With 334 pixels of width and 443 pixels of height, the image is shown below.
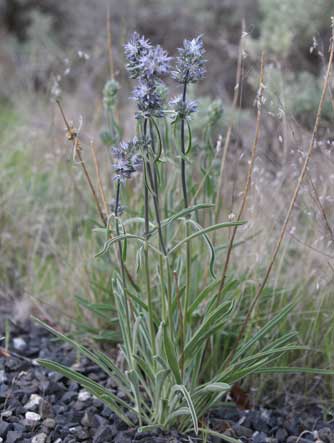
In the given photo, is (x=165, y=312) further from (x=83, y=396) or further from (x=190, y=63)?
(x=190, y=63)

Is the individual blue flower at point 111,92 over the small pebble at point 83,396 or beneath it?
over

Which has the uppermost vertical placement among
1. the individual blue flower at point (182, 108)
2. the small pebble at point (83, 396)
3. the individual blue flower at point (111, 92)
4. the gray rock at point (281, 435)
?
the individual blue flower at point (182, 108)

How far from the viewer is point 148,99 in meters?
1.69

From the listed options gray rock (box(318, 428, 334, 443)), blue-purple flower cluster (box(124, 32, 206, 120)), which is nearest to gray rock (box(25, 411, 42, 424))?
gray rock (box(318, 428, 334, 443))

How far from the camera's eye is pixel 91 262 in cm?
300

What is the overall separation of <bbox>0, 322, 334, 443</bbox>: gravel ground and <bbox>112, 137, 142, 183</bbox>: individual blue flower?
0.85m

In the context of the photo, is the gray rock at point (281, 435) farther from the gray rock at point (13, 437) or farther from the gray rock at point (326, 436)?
the gray rock at point (13, 437)

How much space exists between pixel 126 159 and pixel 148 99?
0.20 meters

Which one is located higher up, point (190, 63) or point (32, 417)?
point (190, 63)

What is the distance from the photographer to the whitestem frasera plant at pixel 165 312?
69.1 inches

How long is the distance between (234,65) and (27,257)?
4101 mm

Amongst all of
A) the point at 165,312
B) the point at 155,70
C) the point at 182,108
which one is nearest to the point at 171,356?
the point at 165,312

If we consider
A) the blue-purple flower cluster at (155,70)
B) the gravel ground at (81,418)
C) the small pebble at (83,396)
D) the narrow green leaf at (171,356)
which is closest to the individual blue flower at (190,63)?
the blue-purple flower cluster at (155,70)

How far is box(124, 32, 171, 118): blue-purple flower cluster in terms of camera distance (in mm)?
1670
